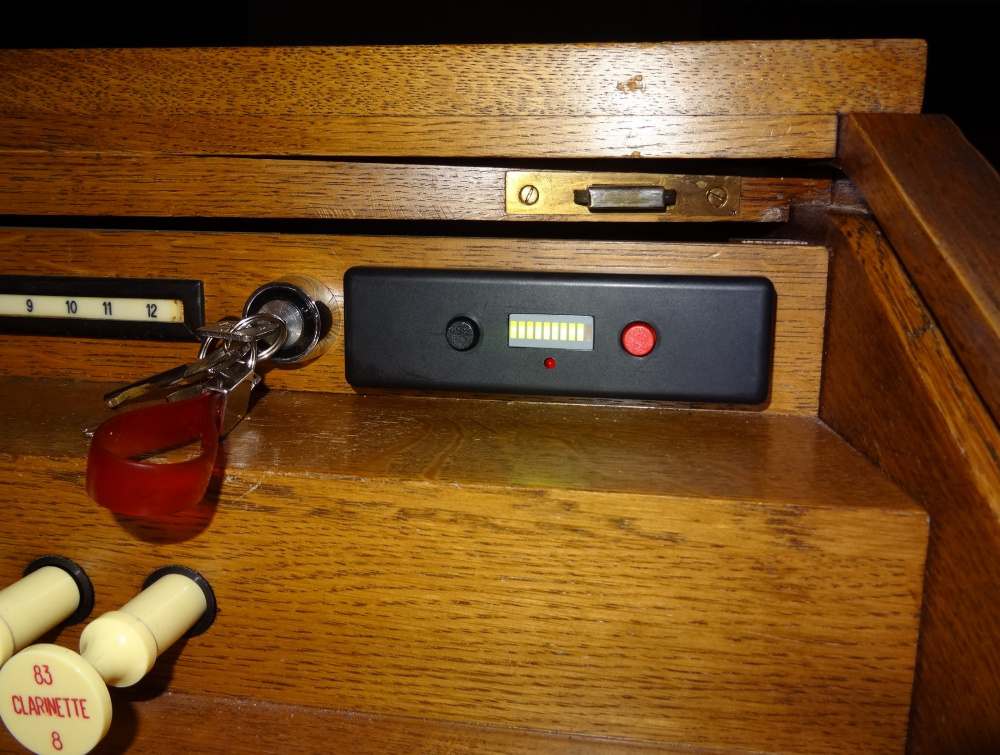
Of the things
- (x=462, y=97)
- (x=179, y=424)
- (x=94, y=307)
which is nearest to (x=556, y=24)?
(x=462, y=97)

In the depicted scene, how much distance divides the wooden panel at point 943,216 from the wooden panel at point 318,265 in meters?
0.09

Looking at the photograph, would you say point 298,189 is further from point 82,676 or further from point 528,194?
point 82,676

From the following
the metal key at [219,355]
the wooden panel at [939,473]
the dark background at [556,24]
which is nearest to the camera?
the wooden panel at [939,473]

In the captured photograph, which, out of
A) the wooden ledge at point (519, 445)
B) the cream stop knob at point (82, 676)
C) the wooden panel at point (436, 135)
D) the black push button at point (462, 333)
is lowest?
the cream stop knob at point (82, 676)

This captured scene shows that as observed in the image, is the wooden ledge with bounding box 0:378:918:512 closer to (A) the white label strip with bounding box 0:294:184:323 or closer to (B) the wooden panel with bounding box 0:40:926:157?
(A) the white label strip with bounding box 0:294:184:323

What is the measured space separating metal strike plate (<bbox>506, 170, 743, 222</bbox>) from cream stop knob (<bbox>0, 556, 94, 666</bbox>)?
401 millimetres

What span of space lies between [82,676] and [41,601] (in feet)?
0.29

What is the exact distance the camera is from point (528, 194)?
20.6 inches

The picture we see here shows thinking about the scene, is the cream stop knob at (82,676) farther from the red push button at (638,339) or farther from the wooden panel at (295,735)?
the red push button at (638,339)

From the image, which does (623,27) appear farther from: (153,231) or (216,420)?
(216,420)

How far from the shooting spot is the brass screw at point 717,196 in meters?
0.52

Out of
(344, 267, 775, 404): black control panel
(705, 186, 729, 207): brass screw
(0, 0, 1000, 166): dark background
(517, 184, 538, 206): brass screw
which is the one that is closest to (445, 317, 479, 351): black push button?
(344, 267, 775, 404): black control panel

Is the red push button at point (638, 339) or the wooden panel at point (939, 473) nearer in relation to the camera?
the wooden panel at point (939, 473)

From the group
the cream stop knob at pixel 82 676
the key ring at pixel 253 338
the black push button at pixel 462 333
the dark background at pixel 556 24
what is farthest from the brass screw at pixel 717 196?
the dark background at pixel 556 24
